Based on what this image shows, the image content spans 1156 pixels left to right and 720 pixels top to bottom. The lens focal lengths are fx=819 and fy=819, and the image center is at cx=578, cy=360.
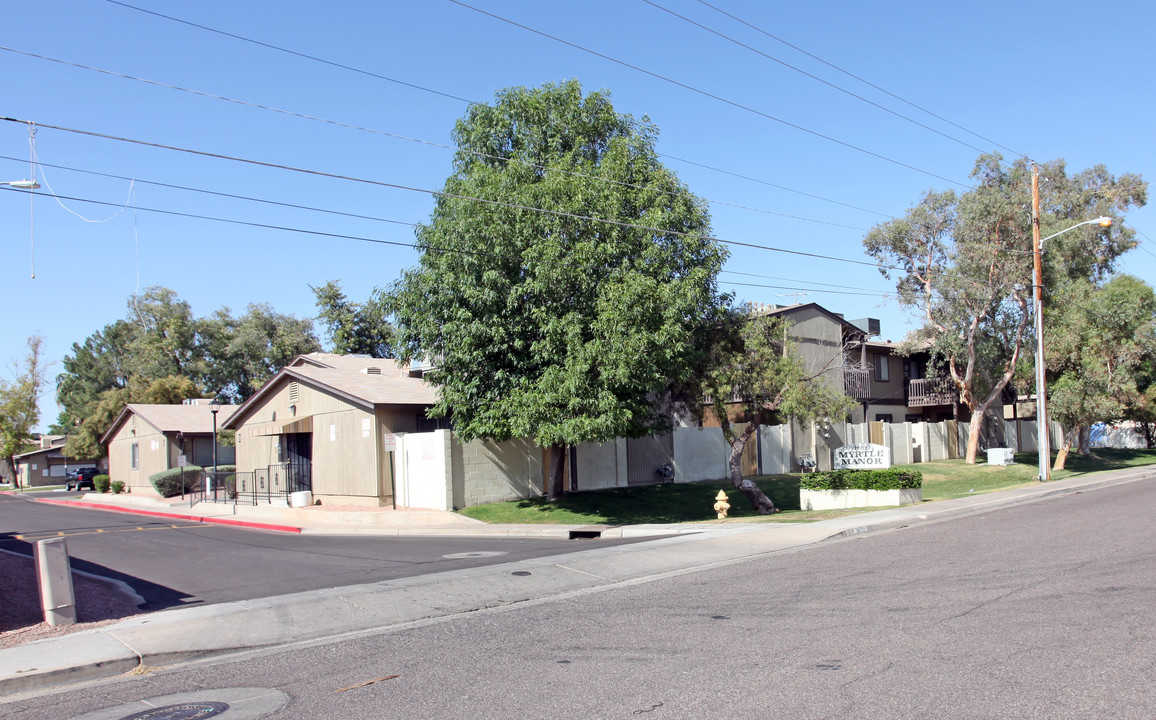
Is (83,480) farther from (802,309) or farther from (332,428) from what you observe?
(802,309)

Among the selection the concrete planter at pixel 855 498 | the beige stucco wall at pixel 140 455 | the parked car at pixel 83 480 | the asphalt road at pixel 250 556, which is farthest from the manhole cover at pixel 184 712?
the parked car at pixel 83 480

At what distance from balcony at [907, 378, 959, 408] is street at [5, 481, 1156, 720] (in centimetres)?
3286

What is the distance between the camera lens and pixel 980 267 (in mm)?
33500

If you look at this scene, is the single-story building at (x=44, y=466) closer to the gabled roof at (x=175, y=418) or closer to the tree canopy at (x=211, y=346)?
the tree canopy at (x=211, y=346)

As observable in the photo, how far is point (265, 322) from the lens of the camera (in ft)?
206

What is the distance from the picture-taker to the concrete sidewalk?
26.6 ft

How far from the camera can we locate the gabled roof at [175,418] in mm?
39656

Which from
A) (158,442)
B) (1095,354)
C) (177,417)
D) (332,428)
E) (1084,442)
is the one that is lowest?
(1084,442)

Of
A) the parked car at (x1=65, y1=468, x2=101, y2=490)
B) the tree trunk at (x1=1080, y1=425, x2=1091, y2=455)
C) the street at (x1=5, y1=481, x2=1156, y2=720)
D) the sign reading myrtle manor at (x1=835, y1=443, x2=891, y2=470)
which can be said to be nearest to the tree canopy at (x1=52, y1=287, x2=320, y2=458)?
the parked car at (x1=65, y1=468, x2=101, y2=490)

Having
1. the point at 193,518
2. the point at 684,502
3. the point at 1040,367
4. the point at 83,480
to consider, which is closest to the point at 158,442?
the point at 83,480

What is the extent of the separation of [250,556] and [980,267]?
97.6 feet

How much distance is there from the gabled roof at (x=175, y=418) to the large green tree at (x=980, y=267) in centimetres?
3228

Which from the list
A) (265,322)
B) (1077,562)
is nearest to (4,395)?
(265,322)

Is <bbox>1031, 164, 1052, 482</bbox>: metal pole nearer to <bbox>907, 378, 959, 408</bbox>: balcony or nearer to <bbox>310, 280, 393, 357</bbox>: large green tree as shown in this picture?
<bbox>907, 378, 959, 408</bbox>: balcony
